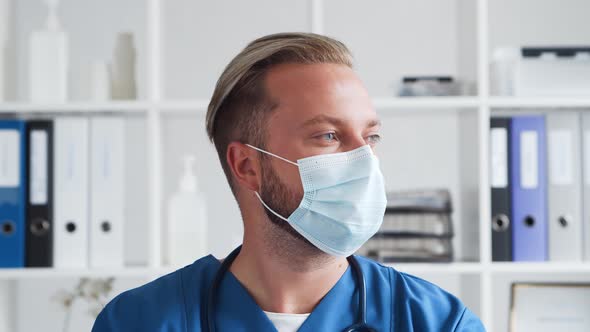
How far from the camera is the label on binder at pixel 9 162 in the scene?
200cm

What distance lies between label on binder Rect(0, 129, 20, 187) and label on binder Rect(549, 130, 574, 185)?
4.59 feet

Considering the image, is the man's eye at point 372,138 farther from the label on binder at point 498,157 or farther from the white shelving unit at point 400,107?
the label on binder at point 498,157

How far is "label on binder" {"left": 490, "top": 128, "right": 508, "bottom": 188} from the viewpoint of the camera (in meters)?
2.03

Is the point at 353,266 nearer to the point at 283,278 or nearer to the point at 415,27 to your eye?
the point at 283,278

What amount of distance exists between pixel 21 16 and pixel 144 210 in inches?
27.6

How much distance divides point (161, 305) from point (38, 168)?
0.82m

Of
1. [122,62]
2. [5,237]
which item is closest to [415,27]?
[122,62]

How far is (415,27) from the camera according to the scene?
238cm

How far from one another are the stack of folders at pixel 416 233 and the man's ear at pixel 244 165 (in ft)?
2.29

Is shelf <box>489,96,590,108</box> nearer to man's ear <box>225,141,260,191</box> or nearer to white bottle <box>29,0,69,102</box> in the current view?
man's ear <box>225,141,260,191</box>

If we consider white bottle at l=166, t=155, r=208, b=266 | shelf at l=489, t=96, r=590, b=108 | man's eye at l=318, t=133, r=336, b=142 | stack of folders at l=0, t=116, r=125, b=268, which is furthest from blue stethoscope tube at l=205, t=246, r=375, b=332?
shelf at l=489, t=96, r=590, b=108

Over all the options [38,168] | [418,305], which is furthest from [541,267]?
[38,168]

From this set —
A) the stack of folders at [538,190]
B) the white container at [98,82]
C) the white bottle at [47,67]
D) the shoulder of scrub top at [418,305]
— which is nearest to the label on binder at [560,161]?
the stack of folders at [538,190]

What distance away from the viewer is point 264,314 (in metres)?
1.34
